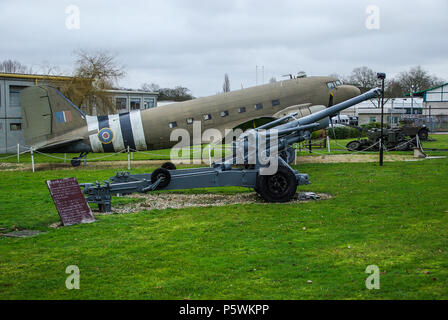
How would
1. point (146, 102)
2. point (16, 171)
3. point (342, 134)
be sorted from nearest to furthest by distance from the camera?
point (16, 171), point (342, 134), point (146, 102)

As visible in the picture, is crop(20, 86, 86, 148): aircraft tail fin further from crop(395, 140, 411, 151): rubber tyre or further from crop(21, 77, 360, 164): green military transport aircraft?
crop(395, 140, 411, 151): rubber tyre

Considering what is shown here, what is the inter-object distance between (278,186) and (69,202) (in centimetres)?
512

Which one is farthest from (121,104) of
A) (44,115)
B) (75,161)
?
(44,115)

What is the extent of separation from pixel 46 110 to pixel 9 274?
1453 cm

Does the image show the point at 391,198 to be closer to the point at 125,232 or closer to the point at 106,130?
the point at 125,232

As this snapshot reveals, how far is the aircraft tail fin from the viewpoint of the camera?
19.5 meters

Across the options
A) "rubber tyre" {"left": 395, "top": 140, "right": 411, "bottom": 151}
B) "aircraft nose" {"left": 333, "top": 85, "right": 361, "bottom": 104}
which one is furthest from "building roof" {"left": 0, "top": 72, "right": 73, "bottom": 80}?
"rubber tyre" {"left": 395, "top": 140, "right": 411, "bottom": 151}

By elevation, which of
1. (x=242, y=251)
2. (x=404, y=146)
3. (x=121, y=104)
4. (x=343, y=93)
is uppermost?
(x=121, y=104)

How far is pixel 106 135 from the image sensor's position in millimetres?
19875

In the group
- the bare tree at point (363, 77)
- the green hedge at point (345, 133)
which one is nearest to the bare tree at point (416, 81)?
the bare tree at point (363, 77)

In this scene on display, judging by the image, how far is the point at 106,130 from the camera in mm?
19906

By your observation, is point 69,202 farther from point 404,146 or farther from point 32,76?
point 32,76

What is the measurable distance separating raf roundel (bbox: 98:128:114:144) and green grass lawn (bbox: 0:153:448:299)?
7862mm
